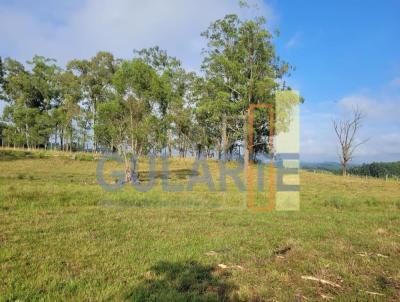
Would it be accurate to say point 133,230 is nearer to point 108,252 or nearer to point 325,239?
point 108,252

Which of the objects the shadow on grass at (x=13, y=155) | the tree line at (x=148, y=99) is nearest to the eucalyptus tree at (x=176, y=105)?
the tree line at (x=148, y=99)

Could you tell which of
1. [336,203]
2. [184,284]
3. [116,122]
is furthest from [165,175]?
[184,284]

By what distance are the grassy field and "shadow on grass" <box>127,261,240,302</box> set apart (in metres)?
0.02

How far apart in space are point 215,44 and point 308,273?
36.8 meters

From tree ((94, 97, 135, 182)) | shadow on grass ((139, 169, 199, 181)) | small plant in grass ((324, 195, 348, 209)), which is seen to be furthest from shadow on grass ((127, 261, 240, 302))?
shadow on grass ((139, 169, 199, 181))

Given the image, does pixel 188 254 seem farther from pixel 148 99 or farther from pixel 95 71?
pixel 95 71

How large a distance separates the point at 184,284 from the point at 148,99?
984 inches

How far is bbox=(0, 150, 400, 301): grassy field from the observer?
4945 millimetres

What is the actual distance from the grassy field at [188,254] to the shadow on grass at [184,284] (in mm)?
Answer: 16

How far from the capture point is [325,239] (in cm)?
902

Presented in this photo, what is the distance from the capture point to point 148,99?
2892 centimetres

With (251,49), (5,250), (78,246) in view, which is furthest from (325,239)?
(251,49)

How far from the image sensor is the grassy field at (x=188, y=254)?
4.95 m

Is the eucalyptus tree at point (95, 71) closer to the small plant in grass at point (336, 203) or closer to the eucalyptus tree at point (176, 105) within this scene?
the eucalyptus tree at point (176, 105)
